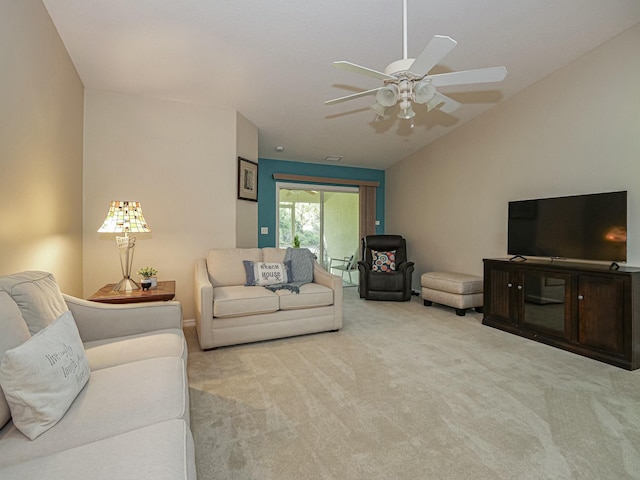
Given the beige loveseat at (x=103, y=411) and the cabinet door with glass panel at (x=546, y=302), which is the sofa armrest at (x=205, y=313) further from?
the cabinet door with glass panel at (x=546, y=302)

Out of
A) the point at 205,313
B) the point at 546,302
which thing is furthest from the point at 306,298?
the point at 546,302

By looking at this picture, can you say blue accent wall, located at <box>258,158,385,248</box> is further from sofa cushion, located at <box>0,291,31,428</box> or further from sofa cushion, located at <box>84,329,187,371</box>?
sofa cushion, located at <box>0,291,31,428</box>

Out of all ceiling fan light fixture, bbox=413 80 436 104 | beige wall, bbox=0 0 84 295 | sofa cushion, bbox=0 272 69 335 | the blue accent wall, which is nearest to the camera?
sofa cushion, bbox=0 272 69 335

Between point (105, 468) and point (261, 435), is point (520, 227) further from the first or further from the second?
point (105, 468)

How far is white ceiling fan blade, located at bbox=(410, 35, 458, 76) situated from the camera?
5.30 ft

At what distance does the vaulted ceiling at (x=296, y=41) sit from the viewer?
2.47 m

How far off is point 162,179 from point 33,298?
8.13 ft

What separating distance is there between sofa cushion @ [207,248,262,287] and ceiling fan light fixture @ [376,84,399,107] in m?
2.38

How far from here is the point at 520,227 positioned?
3.71m

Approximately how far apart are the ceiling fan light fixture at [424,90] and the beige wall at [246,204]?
2614 millimetres

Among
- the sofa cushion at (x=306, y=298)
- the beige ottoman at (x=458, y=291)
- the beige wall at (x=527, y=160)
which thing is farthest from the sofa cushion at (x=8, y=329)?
the beige wall at (x=527, y=160)

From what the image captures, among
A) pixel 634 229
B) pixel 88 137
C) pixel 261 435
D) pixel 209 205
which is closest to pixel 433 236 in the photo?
pixel 634 229

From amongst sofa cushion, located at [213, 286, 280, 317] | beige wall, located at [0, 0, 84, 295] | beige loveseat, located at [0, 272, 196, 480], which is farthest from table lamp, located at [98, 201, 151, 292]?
beige loveseat, located at [0, 272, 196, 480]

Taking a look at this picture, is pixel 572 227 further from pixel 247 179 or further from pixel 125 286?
pixel 125 286
